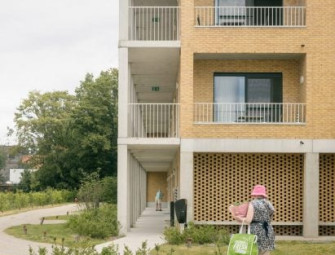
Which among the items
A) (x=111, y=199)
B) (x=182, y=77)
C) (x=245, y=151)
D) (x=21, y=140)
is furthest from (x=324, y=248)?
(x=21, y=140)

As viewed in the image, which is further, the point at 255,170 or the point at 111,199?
the point at 111,199

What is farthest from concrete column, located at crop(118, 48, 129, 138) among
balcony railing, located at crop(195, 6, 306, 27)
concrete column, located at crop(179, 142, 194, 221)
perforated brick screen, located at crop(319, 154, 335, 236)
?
perforated brick screen, located at crop(319, 154, 335, 236)

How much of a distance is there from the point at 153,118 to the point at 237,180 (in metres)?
12.6

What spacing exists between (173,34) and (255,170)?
7057mm

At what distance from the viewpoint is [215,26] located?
22188 mm

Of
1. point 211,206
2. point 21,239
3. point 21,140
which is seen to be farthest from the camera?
point 21,140

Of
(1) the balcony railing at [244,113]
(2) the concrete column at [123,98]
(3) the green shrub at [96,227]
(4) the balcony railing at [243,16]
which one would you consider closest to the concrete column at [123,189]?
(3) the green shrub at [96,227]

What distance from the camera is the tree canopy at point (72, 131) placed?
61.9 metres

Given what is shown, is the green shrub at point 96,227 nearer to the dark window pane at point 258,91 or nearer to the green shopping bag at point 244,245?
the dark window pane at point 258,91

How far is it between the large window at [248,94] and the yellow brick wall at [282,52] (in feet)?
4.77

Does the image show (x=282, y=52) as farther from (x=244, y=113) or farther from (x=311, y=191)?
(x=311, y=191)

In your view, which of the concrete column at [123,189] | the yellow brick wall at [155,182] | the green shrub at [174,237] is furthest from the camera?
the yellow brick wall at [155,182]

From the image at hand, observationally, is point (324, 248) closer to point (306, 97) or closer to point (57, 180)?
point (306, 97)

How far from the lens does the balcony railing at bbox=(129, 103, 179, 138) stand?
2390 cm
